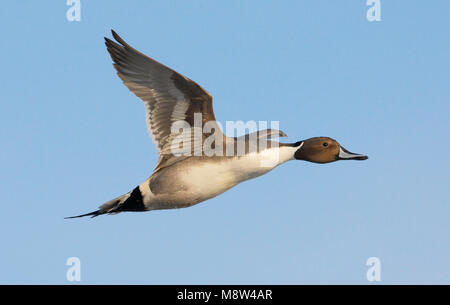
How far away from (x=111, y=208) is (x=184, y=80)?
1626 mm

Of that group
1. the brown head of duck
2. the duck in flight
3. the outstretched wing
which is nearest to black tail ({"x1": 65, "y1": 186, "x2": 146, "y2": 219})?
the duck in flight

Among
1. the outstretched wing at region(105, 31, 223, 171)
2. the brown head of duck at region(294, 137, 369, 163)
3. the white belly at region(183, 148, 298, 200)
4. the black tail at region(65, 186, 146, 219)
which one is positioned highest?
the outstretched wing at region(105, 31, 223, 171)

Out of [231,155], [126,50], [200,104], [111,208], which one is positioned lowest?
[111,208]

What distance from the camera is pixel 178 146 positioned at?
7.90m

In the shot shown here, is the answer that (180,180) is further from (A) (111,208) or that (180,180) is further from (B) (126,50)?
(B) (126,50)

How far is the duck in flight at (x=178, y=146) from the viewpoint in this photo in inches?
302

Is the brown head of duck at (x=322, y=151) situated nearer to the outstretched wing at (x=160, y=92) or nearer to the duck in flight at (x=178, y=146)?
the duck in flight at (x=178, y=146)

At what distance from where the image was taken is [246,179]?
25.9 feet

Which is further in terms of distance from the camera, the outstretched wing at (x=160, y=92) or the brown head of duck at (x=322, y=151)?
the brown head of duck at (x=322, y=151)

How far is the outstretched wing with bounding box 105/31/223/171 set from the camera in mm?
7613

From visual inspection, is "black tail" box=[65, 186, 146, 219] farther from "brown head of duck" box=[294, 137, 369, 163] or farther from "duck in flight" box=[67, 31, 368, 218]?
"brown head of duck" box=[294, 137, 369, 163]

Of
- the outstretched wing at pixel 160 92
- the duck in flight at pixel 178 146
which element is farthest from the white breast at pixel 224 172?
the outstretched wing at pixel 160 92

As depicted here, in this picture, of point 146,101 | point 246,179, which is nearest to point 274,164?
point 246,179

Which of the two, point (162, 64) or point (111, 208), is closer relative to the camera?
point (162, 64)
